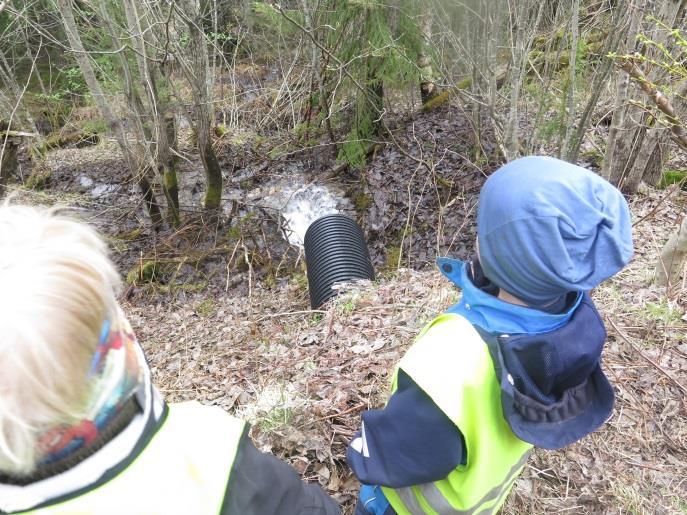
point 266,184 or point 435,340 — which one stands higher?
point 435,340

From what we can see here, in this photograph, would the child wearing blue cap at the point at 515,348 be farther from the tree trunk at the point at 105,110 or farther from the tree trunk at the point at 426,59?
the tree trunk at the point at 105,110

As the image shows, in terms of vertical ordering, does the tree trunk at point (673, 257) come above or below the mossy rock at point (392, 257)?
above

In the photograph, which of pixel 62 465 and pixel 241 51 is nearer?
pixel 62 465

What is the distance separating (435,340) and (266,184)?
817 centimetres

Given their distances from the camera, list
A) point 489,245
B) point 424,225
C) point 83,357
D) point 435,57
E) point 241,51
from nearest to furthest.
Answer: point 83,357 < point 489,245 < point 424,225 < point 435,57 < point 241,51

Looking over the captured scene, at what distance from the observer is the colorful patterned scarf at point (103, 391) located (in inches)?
32.1

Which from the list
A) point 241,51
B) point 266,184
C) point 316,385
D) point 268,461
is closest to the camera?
point 268,461

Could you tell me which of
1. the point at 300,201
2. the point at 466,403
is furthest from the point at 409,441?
the point at 300,201

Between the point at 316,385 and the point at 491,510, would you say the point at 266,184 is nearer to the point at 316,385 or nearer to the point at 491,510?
the point at 316,385

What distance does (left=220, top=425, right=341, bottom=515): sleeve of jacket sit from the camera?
996 millimetres

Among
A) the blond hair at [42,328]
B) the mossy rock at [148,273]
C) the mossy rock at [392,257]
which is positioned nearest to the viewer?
the blond hair at [42,328]

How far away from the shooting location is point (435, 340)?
1271mm

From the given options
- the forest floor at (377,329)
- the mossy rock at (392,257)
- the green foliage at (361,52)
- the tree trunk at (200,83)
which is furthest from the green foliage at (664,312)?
the tree trunk at (200,83)

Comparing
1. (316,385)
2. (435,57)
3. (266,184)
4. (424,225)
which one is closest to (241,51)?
(266,184)
